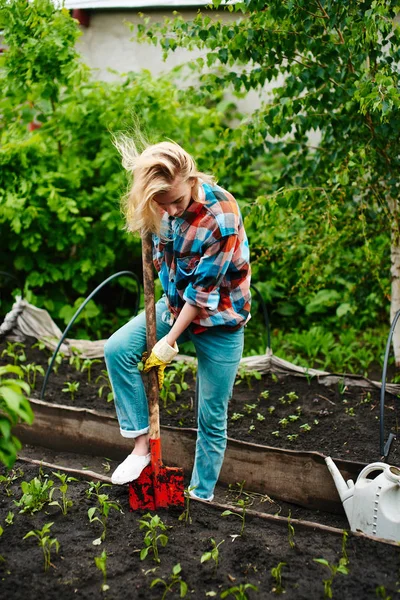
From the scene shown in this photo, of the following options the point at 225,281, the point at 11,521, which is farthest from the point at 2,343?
the point at 225,281

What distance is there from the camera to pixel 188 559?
257 cm

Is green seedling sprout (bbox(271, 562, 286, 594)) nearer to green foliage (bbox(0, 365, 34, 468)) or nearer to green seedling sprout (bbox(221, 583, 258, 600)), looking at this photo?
green seedling sprout (bbox(221, 583, 258, 600))

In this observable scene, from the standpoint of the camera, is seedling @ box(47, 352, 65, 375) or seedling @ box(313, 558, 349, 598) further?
seedling @ box(47, 352, 65, 375)

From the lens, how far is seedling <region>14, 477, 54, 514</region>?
2.92 meters

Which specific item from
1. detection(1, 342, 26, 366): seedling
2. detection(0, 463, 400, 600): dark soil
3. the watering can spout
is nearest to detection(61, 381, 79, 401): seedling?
detection(1, 342, 26, 366): seedling

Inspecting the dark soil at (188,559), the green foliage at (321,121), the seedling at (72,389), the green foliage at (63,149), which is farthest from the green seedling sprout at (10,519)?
the green foliage at (63,149)

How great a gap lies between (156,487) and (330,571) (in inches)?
31.8

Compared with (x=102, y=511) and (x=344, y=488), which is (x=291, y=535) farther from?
(x=102, y=511)

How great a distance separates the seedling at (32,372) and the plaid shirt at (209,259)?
1.95 metres

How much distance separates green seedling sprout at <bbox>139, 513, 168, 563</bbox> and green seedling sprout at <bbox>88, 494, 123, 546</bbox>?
0.50 feet

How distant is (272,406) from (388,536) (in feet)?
4.96

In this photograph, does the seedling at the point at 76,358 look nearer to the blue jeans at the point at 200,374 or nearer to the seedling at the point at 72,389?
the seedling at the point at 72,389

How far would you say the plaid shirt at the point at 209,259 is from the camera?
2641mm

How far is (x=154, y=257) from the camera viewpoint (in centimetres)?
296
